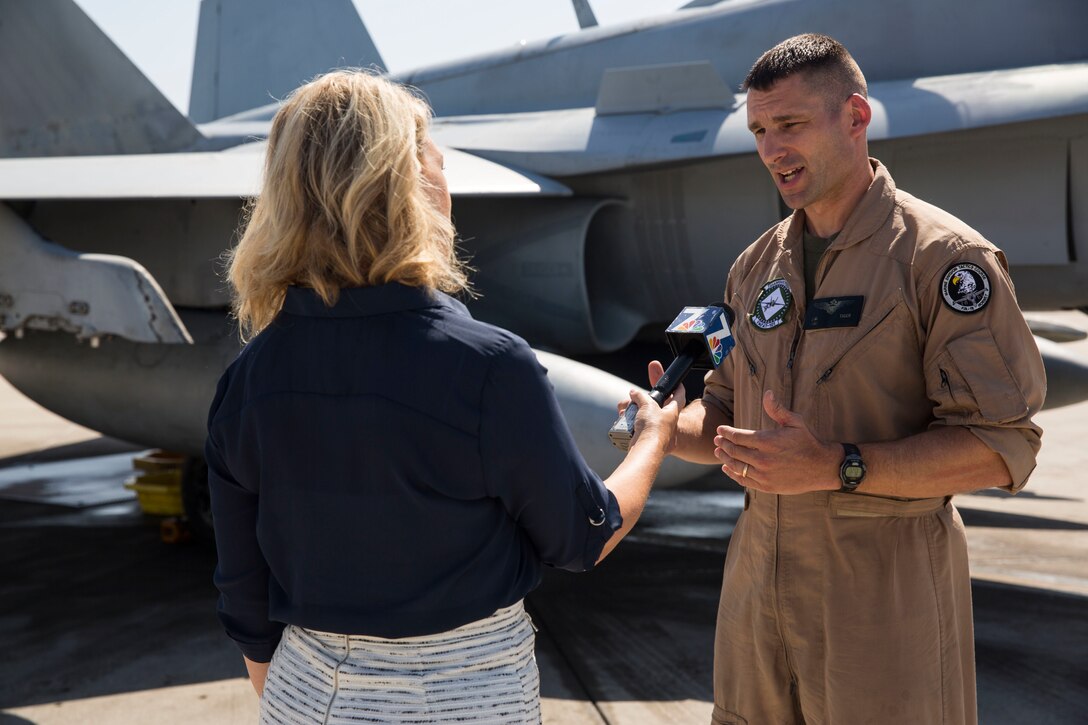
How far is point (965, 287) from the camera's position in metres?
1.78

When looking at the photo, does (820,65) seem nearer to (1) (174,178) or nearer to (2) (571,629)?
(2) (571,629)

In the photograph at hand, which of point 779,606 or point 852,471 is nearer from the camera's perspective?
point 852,471

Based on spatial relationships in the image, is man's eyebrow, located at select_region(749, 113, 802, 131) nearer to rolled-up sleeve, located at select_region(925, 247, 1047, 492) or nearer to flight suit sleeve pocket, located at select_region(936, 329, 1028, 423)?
rolled-up sleeve, located at select_region(925, 247, 1047, 492)

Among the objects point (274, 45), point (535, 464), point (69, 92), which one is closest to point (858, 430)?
point (535, 464)

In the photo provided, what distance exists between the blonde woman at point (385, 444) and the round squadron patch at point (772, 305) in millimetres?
706

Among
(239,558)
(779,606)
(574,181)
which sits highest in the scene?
(239,558)

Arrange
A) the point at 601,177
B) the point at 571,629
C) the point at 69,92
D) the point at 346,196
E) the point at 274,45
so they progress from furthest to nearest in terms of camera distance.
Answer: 1. the point at 274,45
2. the point at 69,92
3. the point at 601,177
4. the point at 571,629
5. the point at 346,196

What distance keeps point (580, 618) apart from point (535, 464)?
11.6 ft

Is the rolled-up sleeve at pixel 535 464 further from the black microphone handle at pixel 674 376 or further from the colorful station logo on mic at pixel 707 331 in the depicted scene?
the colorful station logo on mic at pixel 707 331

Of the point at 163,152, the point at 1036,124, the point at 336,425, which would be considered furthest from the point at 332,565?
the point at 163,152

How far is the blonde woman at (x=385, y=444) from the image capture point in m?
1.38

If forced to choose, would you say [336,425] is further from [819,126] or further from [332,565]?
[819,126]

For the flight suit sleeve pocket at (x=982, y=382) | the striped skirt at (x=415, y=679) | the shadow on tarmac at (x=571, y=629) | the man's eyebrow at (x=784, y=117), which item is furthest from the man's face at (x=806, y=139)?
the shadow on tarmac at (x=571, y=629)

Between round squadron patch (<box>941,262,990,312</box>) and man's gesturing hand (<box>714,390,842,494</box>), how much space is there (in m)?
0.33
